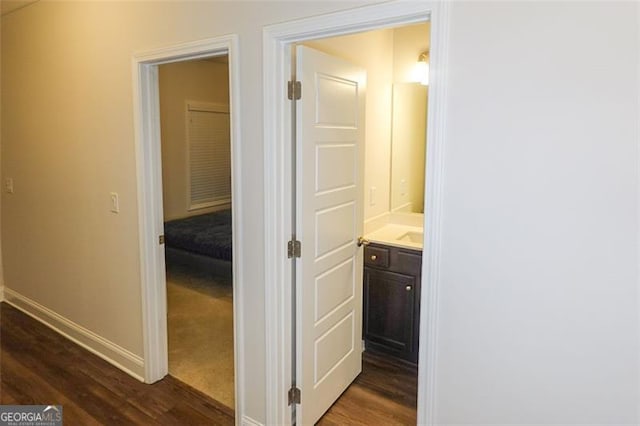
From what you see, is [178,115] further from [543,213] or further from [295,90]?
[543,213]

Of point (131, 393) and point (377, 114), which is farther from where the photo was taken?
point (377, 114)

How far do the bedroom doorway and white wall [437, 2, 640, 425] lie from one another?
2.01m

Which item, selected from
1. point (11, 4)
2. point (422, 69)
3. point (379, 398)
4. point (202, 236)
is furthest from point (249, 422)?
point (11, 4)

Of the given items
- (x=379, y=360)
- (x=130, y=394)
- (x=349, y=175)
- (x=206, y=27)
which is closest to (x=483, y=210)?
(x=349, y=175)

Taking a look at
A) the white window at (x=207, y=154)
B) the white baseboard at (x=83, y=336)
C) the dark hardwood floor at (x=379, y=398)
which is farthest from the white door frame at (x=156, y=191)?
the white window at (x=207, y=154)

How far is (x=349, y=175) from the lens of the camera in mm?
2645

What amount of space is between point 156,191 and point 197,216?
298 centimetres

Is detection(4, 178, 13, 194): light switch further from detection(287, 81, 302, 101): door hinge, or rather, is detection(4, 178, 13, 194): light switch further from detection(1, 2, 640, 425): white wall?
detection(287, 81, 302, 101): door hinge

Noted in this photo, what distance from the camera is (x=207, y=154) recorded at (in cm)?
591

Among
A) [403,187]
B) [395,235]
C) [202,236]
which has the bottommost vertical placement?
[202,236]

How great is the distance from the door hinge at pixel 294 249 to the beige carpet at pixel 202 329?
1114 millimetres

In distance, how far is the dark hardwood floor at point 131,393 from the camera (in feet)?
8.48

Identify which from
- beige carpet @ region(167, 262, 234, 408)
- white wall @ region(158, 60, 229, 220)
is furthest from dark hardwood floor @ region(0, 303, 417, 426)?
white wall @ region(158, 60, 229, 220)

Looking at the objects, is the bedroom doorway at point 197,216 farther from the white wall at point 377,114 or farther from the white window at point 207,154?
the white wall at point 377,114
